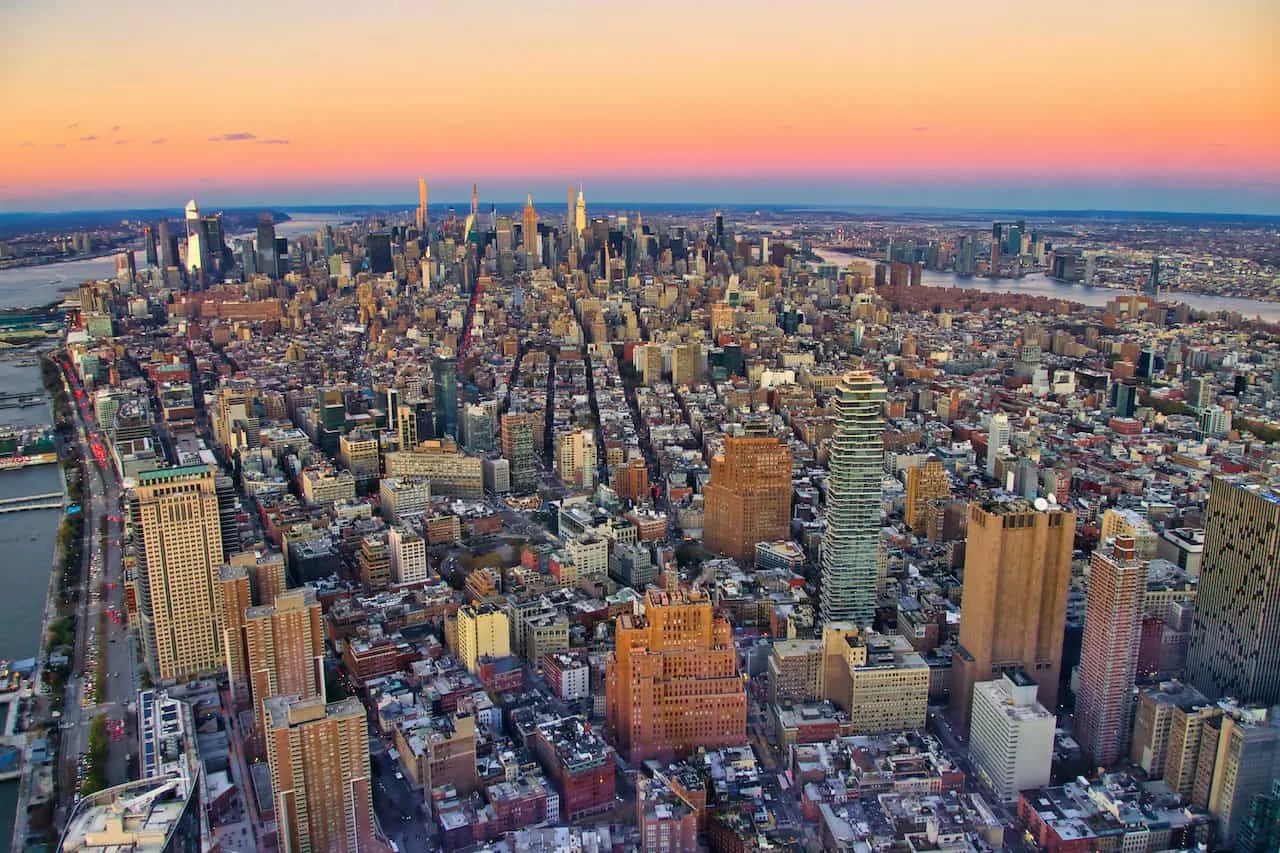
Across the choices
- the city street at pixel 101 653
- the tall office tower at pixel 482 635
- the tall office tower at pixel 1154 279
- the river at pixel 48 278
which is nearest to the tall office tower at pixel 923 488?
the tall office tower at pixel 482 635

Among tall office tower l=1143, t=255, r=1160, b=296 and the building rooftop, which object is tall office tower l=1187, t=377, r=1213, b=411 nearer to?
tall office tower l=1143, t=255, r=1160, b=296

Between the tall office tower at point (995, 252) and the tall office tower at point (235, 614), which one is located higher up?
the tall office tower at point (995, 252)

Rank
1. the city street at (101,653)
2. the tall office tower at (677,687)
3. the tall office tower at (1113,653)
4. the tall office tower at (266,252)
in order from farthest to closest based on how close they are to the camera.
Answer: the tall office tower at (266,252) < the city street at (101,653) < the tall office tower at (677,687) < the tall office tower at (1113,653)

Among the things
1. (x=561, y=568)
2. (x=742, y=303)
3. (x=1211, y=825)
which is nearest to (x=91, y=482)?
(x=561, y=568)

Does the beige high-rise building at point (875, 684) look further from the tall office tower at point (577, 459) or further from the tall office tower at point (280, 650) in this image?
the tall office tower at point (577, 459)

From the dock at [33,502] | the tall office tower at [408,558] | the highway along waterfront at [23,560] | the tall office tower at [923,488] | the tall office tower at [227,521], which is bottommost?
the highway along waterfront at [23,560]

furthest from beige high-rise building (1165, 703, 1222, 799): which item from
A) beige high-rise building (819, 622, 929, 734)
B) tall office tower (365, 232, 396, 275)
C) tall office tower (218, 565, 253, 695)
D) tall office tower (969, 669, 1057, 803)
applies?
tall office tower (365, 232, 396, 275)

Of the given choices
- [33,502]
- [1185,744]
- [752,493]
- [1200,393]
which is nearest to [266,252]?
[33,502]
